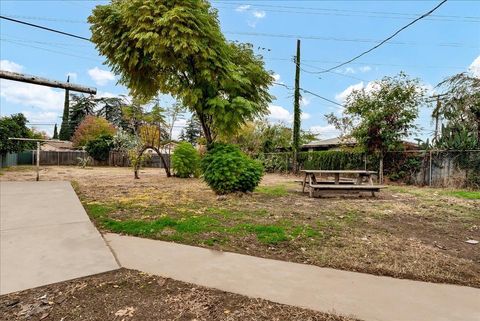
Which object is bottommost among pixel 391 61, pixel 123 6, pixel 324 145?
pixel 324 145

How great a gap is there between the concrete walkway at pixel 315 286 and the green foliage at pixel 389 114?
1132cm

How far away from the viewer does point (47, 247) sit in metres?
3.70

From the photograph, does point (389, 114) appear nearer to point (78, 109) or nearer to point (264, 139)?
point (264, 139)

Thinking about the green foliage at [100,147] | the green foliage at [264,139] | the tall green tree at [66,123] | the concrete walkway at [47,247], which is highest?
the tall green tree at [66,123]

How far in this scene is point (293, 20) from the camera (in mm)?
13984

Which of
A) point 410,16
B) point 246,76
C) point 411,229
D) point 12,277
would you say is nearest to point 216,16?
point 246,76

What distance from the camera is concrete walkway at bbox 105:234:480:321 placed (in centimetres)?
224

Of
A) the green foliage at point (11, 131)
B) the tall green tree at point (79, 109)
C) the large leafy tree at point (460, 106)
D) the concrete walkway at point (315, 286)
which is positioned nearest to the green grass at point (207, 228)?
the concrete walkway at point (315, 286)

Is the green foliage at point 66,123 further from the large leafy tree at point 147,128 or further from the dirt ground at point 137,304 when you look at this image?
the dirt ground at point 137,304

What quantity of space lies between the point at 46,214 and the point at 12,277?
3069 millimetres

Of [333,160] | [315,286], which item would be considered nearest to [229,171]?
[315,286]

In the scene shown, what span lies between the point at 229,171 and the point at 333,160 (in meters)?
9.17

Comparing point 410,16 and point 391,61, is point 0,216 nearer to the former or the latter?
point 410,16

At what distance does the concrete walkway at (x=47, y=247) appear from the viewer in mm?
2879
